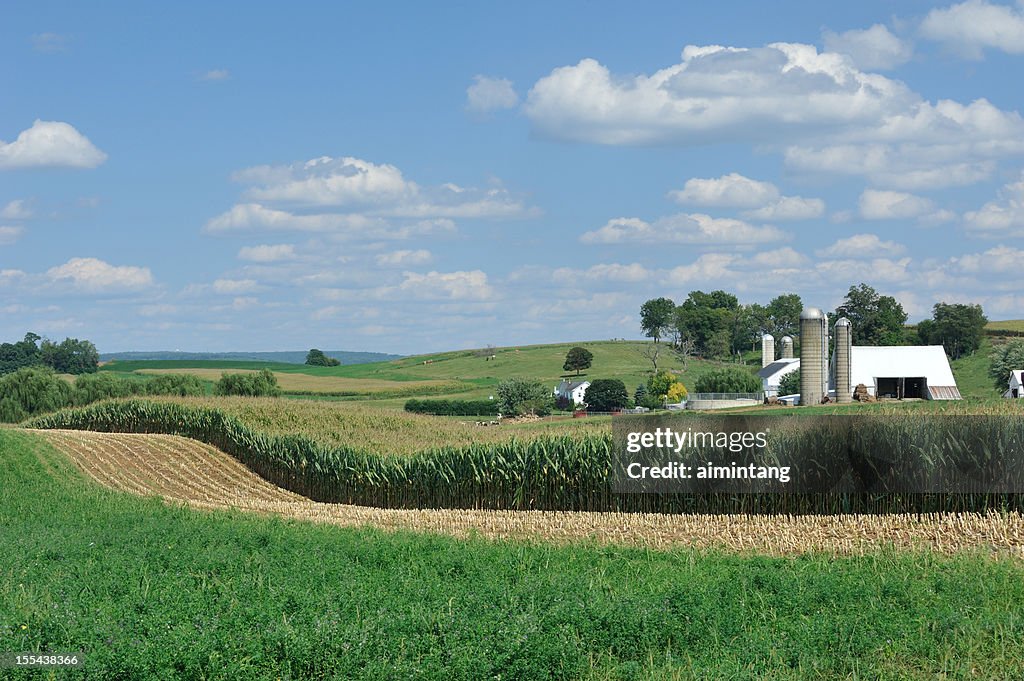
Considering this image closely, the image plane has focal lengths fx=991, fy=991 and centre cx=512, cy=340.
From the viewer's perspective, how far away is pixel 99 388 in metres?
68.9

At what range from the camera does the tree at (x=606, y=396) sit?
100875 mm

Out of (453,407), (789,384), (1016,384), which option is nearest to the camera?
(1016,384)

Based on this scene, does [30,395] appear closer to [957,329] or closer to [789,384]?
[789,384]

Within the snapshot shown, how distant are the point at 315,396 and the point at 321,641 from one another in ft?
289

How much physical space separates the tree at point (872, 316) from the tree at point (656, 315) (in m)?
27.4

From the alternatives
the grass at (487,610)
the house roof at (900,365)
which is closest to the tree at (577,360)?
the house roof at (900,365)

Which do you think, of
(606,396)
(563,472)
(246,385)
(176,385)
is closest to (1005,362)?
(606,396)

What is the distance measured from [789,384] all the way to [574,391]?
98.0 ft

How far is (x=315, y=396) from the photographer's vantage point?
95688 mm

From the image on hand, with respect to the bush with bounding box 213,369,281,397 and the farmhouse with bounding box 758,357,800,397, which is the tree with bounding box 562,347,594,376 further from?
the bush with bounding box 213,369,281,397

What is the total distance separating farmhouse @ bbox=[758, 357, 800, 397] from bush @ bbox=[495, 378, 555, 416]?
66.6ft

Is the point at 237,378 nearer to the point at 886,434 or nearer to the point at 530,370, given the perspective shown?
the point at 886,434

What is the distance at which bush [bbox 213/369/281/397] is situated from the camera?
204ft

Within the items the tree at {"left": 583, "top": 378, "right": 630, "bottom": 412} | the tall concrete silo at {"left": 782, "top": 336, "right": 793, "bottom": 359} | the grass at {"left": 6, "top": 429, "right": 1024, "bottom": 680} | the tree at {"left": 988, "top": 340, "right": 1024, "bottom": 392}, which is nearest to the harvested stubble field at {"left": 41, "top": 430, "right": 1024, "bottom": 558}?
the grass at {"left": 6, "top": 429, "right": 1024, "bottom": 680}
